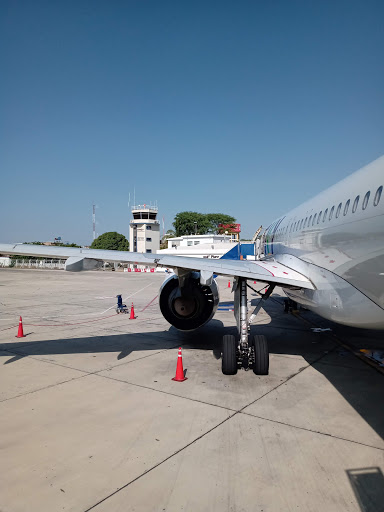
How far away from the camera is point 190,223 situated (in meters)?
94.4

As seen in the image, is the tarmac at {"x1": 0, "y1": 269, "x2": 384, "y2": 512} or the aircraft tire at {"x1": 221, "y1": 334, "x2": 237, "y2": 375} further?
the aircraft tire at {"x1": 221, "y1": 334, "x2": 237, "y2": 375}

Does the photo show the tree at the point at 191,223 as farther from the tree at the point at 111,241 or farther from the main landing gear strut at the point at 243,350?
the main landing gear strut at the point at 243,350

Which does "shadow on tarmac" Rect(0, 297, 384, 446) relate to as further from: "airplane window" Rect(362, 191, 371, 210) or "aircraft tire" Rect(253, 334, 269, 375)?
"airplane window" Rect(362, 191, 371, 210)

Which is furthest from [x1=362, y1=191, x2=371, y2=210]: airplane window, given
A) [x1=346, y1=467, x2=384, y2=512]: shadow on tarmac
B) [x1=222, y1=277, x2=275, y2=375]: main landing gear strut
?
[x1=346, y1=467, x2=384, y2=512]: shadow on tarmac

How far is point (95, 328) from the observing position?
45.4 ft

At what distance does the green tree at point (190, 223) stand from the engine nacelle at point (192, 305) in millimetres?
83513

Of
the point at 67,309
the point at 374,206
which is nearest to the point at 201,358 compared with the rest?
the point at 374,206

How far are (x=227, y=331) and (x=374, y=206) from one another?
8.58 meters

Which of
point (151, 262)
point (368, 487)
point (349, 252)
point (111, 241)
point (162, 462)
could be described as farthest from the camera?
point (111, 241)

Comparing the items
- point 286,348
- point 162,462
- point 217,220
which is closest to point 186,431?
point 162,462

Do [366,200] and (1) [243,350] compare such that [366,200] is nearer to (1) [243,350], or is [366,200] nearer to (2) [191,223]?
(1) [243,350]

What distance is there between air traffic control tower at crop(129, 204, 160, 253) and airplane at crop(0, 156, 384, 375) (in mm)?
82838

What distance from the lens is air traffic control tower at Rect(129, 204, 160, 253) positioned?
93.8 meters

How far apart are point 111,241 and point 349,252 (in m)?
102
